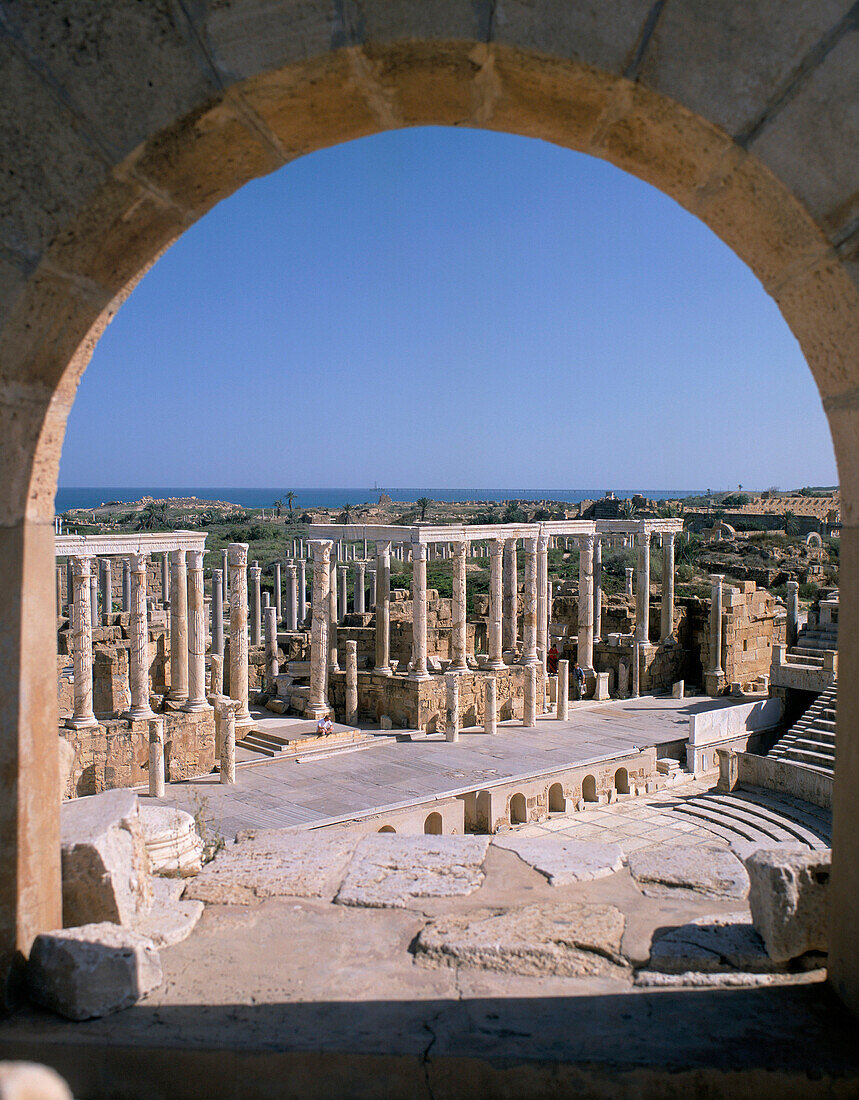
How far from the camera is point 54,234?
2.75 m

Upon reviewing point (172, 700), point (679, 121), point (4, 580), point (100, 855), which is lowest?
point (172, 700)

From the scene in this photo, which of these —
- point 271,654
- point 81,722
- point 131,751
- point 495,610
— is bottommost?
point 131,751

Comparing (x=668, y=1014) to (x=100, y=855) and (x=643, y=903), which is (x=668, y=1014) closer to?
(x=643, y=903)

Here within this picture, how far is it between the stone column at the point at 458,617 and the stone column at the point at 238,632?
18.6 feet

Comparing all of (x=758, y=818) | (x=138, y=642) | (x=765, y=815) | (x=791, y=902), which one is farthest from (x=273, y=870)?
(x=138, y=642)

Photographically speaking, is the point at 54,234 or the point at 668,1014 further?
the point at 668,1014

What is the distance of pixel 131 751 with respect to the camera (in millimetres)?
18703

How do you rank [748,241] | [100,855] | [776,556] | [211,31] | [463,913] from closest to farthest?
1. [211,31]
2. [748,241]
3. [100,855]
4. [463,913]
5. [776,556]

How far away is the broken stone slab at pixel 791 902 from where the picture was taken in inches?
134

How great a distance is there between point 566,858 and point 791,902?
1711 mm

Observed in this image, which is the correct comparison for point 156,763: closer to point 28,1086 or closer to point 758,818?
point 758,818

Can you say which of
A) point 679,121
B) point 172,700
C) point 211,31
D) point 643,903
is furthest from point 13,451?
point 172,700

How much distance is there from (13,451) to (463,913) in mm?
2716

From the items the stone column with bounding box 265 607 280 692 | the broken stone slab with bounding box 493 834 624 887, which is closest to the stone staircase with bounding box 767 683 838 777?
the stone column with bounding box 265 607 280 692
